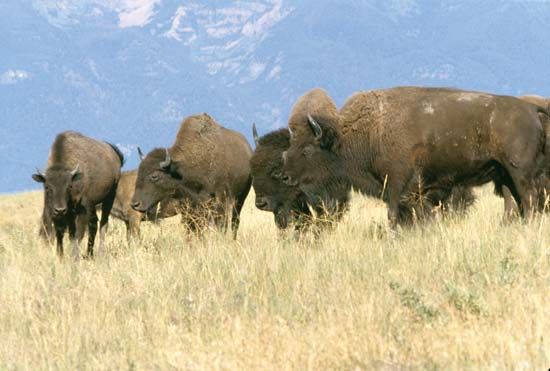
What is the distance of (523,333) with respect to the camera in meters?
4.56

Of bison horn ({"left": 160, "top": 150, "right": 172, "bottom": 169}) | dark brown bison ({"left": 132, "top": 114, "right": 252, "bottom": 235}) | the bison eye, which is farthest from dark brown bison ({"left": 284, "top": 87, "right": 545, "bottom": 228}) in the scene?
bison horn ({"left": 160, "top": 150, "right": 172, "bottom": 169})

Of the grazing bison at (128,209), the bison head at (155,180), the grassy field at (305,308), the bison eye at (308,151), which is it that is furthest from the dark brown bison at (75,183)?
the bison eye at (308,151)

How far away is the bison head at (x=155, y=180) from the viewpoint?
11.9m

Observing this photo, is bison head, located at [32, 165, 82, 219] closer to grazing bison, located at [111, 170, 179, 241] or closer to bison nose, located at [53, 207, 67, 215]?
bison nose, located at [53, 207, 67, 215]

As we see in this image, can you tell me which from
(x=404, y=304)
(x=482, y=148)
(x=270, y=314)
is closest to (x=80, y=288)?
(x=270, y=314)

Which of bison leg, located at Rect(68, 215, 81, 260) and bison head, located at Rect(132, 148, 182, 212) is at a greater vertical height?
bison head, located at Rect(132, 148, 182, 212)

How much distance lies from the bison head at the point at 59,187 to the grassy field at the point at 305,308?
105 inches

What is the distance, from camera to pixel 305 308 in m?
5.53

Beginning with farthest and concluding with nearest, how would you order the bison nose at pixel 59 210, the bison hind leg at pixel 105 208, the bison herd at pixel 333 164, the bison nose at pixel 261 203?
the bison hind leg at pixel 105 208
the bison nose at pixel 59 210
the bison nose at pixel 261 203
the bison herd at pixel 333 164

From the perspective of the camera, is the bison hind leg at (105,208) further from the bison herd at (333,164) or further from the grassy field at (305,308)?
the grassy field at (305,308)

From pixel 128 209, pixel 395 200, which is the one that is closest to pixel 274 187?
pixel 395 200

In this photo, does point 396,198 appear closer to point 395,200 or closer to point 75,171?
point 395,200

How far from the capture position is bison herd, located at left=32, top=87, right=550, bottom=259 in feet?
27.8

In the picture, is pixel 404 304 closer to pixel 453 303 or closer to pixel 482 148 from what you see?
pixel 453 303
